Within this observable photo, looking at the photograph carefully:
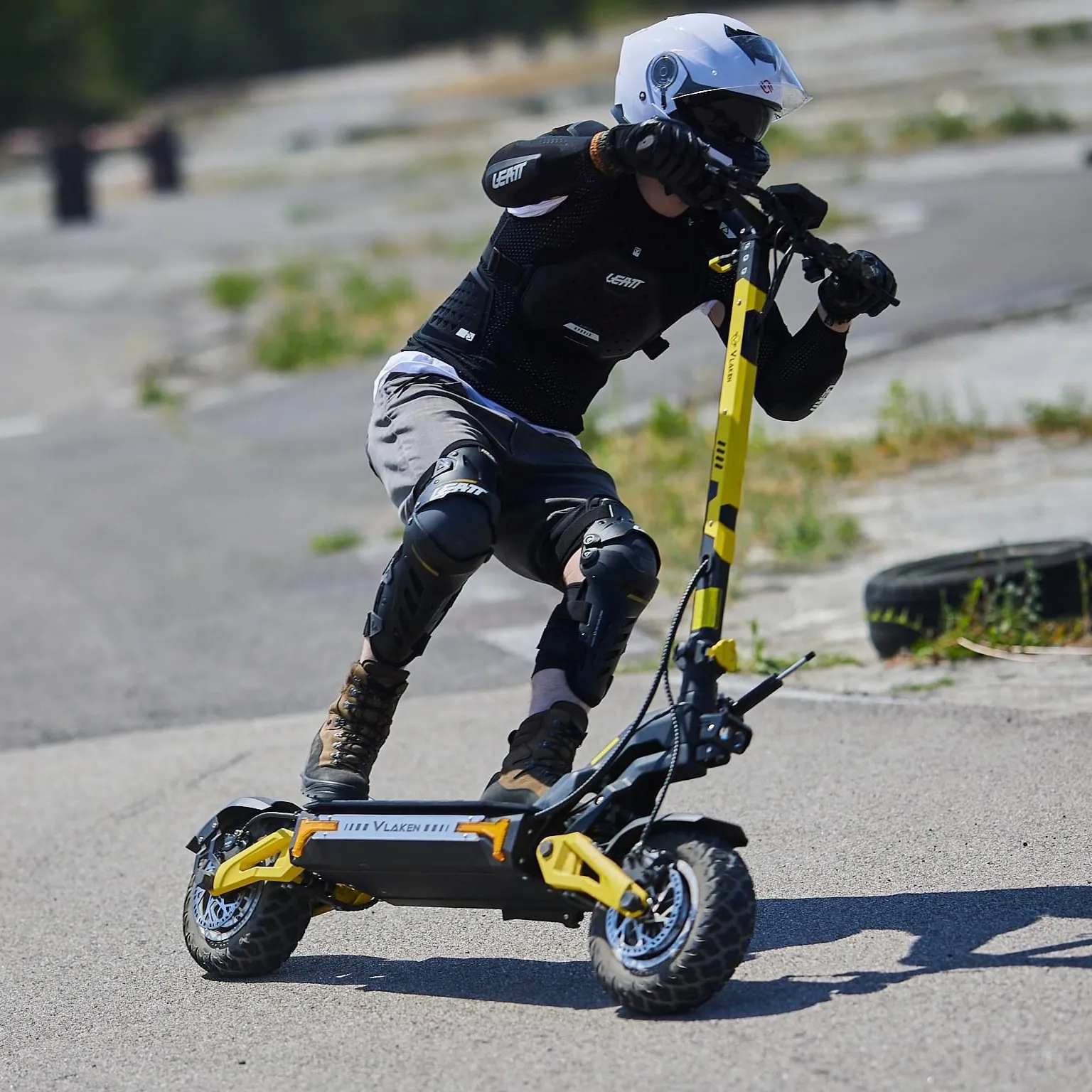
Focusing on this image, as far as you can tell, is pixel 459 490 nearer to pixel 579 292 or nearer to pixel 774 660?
pixel 579 292

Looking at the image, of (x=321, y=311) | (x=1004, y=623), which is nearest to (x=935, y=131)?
(x=321, y=311)

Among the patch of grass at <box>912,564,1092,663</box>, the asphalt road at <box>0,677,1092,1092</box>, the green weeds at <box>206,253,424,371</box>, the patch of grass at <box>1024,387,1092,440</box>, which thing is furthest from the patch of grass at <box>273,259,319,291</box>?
the asphalt road at <box>0,677,1092,1092</box>

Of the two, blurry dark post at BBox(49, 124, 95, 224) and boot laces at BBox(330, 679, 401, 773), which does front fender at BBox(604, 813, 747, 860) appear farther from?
blurry dark post at BBox(49, 124, 95, 224)

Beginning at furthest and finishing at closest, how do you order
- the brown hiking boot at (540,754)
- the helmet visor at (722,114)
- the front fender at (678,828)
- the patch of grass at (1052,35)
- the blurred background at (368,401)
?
the patch of grass at (1052,35) < the blurred background at (368,401) < the helmet visor at (722,114) < the brown hiking boot at (540,754) < the front fender at (678,828)

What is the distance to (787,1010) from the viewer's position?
409 centimetres

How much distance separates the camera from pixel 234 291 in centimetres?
2267

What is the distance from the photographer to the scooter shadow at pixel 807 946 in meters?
4.22

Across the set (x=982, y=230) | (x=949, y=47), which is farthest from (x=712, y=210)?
(x=949, y=47)

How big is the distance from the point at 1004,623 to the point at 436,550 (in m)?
3.37

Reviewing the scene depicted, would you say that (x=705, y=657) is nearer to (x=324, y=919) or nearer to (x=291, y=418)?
(x=324, y=919)

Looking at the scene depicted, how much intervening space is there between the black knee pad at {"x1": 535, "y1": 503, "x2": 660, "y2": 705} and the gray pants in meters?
0.19

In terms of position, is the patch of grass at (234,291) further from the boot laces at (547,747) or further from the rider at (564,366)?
the boot laces at (547,747)

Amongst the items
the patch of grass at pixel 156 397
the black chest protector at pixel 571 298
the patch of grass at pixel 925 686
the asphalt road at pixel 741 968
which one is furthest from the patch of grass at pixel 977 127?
the black chest protector at pixel 571 298

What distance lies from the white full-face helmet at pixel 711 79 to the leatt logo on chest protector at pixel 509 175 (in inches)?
12.1
